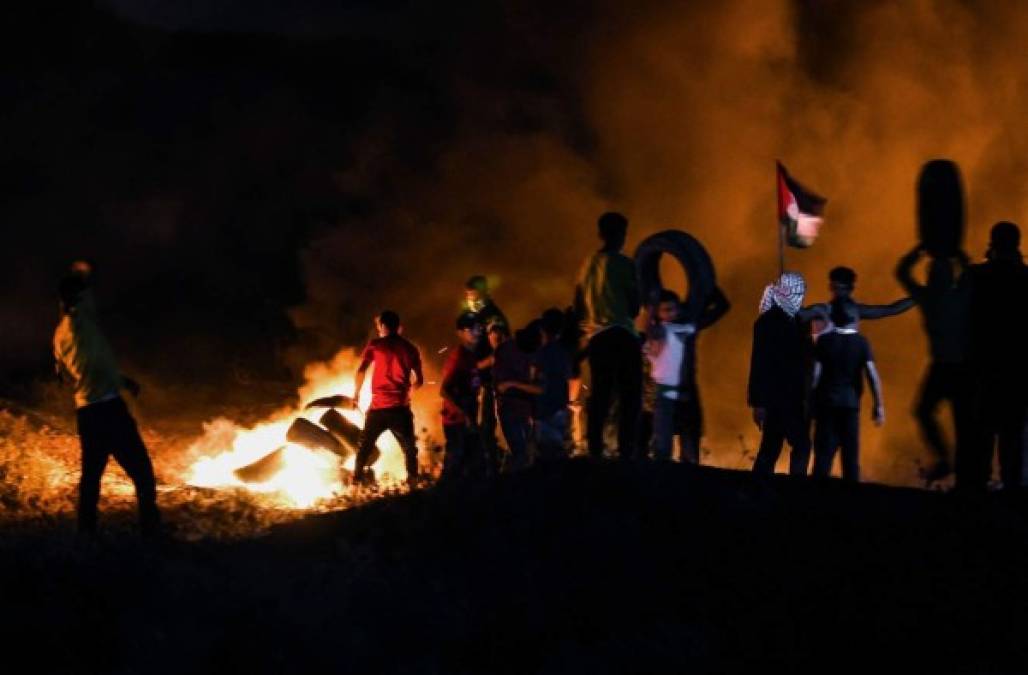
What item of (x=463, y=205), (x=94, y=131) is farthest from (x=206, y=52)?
(x=463, y=205)

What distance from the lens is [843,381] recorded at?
33.9 ft

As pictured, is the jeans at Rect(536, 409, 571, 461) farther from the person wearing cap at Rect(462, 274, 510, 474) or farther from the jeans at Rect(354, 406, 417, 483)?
the jeans at Rect(354, 406, 417, 483)

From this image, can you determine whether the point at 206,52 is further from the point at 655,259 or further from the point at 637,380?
the point at 637,380

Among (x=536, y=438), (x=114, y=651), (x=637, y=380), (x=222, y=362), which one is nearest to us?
(x=114, y=651)

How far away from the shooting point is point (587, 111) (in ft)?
70.2

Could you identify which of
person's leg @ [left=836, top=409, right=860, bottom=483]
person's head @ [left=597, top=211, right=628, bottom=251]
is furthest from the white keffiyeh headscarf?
person's head @ [left=597, top=211, right=628, bottom=251]

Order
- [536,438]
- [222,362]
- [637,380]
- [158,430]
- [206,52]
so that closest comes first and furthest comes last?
[637,380]
[536,438]
[158,430]
[222,362]
[206,52]

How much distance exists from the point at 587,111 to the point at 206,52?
6.47m

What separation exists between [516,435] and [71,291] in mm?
3805

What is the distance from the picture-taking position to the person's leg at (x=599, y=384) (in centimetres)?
1023

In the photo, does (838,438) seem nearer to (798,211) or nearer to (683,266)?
(683,266)

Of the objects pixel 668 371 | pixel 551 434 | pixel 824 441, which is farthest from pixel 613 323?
pixel 824 441

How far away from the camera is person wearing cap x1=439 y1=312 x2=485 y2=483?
12.2 m

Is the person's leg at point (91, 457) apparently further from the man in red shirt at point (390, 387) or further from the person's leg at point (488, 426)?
the person's leg at point (488, 426)
